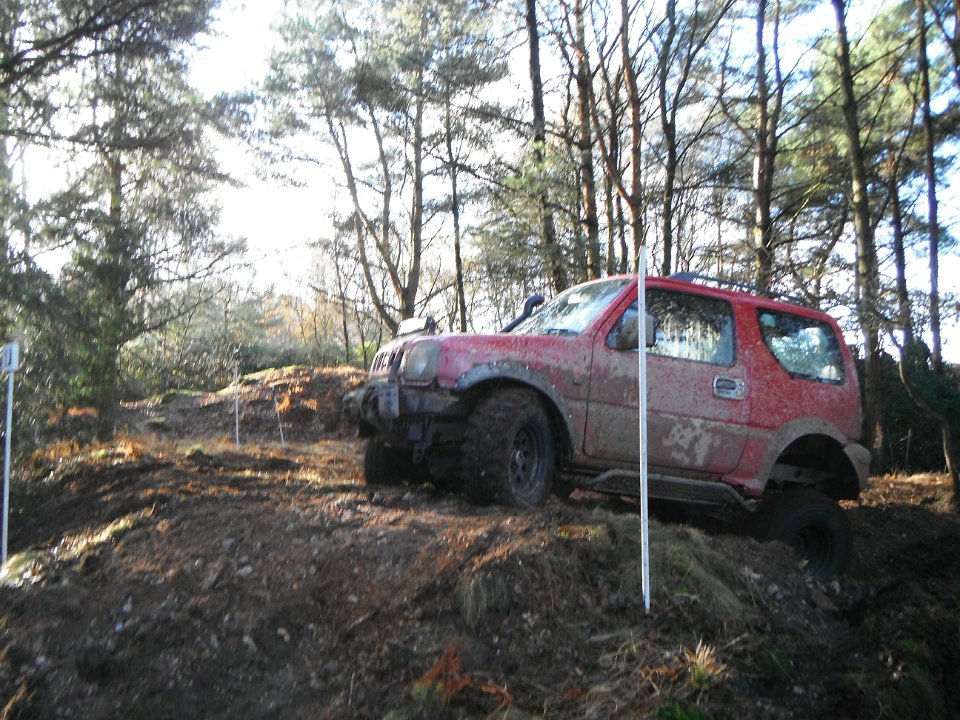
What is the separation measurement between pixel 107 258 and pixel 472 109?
27.1 feet

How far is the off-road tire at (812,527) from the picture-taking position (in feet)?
23.0

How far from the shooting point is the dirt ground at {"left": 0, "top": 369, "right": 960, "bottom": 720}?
160 inches

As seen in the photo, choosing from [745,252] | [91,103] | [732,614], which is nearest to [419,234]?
[745,252]

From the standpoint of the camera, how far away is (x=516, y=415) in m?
6.07

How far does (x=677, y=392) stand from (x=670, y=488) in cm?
74

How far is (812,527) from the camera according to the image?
7.21 metres

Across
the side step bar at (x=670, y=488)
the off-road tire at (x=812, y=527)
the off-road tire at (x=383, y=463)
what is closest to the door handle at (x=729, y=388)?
the side step bar at (x=670, y=488)

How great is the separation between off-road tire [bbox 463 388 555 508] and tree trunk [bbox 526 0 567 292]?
27.7ft

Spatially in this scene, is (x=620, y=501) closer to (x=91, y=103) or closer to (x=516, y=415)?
(x=516, y=415)

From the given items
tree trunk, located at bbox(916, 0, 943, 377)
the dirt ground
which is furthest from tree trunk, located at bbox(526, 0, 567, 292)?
the dirt ground

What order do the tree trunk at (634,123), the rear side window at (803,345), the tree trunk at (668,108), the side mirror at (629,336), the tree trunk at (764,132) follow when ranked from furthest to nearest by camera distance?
the tree trunk at (764,132)
the tree trunk at (668,108)
the tree trunk at (634,123)
the rear side window at (803,345)
the side mirror at (629,336)

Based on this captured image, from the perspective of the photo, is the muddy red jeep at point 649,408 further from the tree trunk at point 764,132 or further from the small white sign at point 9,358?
the tree trunk at point 764,132

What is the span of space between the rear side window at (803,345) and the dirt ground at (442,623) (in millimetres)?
1942

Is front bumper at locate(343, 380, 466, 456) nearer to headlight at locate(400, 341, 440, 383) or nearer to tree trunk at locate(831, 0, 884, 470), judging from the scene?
headlight at locate(400, 341, 440, 383)
